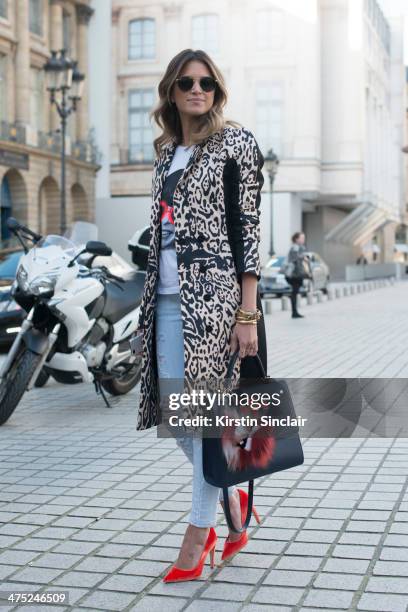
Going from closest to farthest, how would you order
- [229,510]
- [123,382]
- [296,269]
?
[229,510] → [123,382] → [296,269]

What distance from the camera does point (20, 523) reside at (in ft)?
14.7

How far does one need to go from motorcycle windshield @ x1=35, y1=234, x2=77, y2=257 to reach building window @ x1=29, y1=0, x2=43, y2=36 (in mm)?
34270

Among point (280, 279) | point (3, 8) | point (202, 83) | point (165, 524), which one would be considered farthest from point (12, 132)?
point (202, 83)

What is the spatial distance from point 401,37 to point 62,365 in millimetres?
64260

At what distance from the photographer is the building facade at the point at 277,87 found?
1769 inches

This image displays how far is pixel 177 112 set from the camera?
12.6 ft

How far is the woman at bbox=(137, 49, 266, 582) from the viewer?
3.55 meters

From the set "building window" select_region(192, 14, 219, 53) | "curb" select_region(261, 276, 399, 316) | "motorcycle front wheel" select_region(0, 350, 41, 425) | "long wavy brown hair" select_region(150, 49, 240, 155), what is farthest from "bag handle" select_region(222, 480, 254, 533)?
"building window" select_region(192, 14, 219, 53)

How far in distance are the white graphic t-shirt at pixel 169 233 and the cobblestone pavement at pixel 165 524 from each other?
1.02m

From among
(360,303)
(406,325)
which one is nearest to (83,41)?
(360,303)

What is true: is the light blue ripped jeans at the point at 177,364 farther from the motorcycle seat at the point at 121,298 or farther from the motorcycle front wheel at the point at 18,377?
the motorcycle seat at the point at 121,298

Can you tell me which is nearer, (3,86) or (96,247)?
(96,247)

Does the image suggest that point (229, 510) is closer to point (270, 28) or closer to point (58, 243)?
point (58, 243)

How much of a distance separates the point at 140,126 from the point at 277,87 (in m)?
6.39
